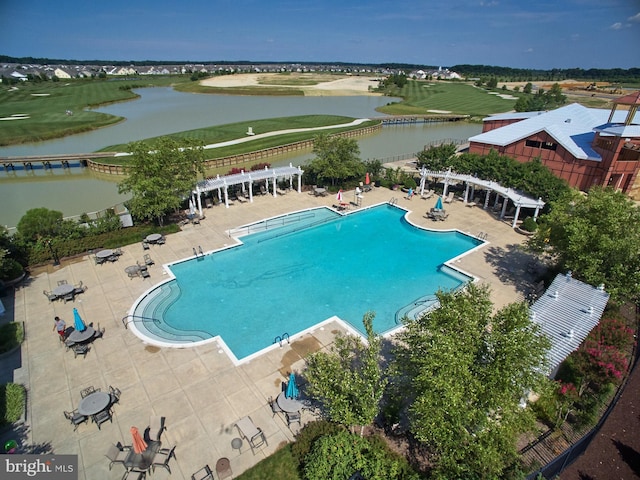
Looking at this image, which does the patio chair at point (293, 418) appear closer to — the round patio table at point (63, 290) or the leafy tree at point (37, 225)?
the round patio table at point (63, 290)

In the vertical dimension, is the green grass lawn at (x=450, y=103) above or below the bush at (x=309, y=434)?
below

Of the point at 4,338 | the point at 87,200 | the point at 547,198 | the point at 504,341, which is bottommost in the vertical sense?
the point at 87,200

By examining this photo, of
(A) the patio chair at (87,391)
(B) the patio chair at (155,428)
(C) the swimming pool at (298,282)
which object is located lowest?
(C) the swimming pool at (298,282)

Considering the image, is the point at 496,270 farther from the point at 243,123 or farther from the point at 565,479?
the point at 243,123

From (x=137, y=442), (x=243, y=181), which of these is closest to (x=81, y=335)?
(x=137, y=442)

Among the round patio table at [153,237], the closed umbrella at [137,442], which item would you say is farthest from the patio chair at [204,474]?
the round patio table at [153,237]

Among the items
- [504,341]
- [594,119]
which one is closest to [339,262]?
[504,341]

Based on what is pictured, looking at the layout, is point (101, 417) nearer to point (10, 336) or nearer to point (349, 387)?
point (10, 336)
